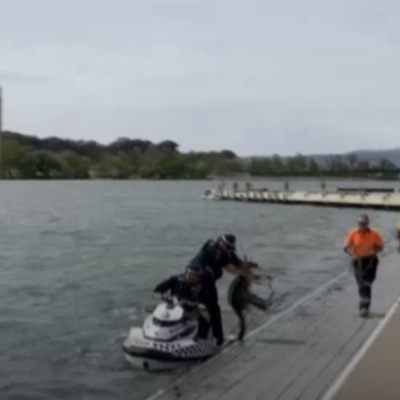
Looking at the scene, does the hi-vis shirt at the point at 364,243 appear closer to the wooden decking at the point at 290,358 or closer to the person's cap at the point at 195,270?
the wooden decking at the point at 290,358

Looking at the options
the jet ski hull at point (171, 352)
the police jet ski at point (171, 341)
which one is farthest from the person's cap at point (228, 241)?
the jet ski hull at point (171, 352)

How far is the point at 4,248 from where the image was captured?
167 feet

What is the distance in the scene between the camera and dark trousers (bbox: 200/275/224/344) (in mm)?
14719

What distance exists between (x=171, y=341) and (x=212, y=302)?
2.86 ft

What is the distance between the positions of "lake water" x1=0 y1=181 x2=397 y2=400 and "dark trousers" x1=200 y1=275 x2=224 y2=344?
114 cm

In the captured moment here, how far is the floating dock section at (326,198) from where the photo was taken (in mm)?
99875

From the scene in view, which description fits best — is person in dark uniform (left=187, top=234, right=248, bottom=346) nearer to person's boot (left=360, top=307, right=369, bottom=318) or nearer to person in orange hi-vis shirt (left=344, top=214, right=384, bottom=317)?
person in orange hi-vis shirt (left=344, top=214, right=384, bottom=317)

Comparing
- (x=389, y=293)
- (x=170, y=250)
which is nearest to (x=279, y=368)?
(x=389, y=293)

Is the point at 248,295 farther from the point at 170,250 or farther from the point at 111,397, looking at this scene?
the point at 170,250

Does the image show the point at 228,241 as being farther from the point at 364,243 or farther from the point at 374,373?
the point at 374,373

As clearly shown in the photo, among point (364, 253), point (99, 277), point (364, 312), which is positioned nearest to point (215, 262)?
point (364, 253)

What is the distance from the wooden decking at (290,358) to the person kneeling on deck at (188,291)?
2.23ft

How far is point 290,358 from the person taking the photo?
1373cm

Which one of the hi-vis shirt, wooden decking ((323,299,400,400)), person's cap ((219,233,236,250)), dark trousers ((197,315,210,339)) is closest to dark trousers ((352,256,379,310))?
the hi-vis shirt
